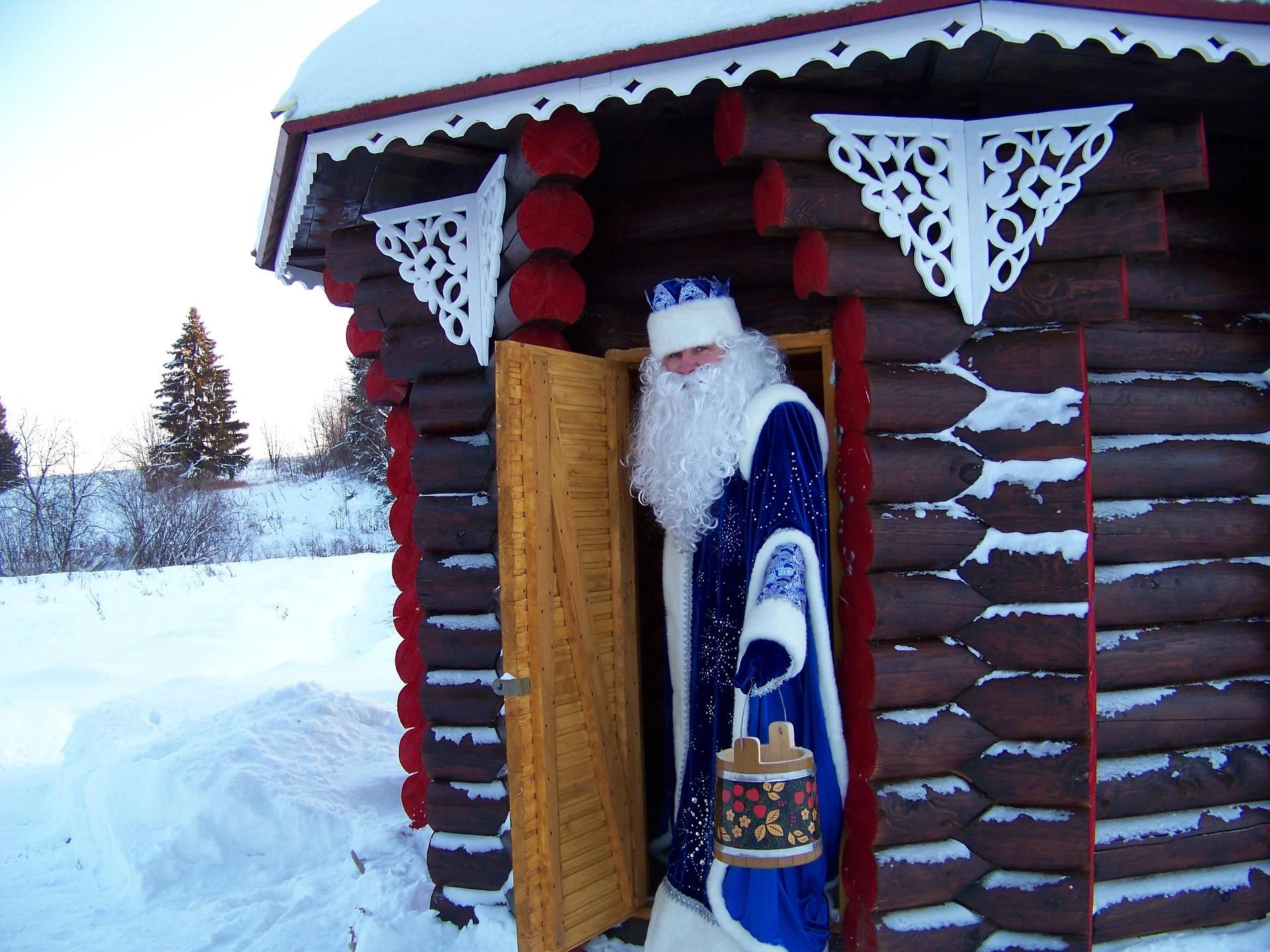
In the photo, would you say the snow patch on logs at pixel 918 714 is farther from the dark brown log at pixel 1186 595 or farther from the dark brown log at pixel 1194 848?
the dark brown log at pixel 1194 848

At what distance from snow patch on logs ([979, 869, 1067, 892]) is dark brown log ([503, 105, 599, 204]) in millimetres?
2953

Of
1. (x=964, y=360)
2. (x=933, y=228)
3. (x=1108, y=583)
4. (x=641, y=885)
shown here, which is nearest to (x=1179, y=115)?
(x=933, y=228)

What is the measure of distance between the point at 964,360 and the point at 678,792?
6.19 feet

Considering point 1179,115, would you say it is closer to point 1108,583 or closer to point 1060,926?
point 1108,583

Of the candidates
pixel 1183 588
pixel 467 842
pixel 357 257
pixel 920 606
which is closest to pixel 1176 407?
pixel 1183 588

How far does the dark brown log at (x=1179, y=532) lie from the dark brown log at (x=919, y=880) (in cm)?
129

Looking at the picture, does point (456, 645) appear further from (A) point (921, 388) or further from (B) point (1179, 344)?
(B) point (1179, 344)

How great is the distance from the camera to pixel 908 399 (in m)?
3.00

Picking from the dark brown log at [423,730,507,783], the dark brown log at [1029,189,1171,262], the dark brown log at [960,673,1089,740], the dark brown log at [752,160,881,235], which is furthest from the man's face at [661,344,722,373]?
the dark brown log at [423,730,507,783]

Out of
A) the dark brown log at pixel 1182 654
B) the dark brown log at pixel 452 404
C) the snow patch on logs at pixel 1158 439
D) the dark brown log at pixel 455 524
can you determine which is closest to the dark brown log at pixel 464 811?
the dark brown log at pixel 455 524

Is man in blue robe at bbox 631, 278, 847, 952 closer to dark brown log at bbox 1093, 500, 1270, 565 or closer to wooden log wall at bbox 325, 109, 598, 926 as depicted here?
wooden log wall at bbox 325, 109, 598, 926

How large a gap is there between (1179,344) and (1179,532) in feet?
2.45

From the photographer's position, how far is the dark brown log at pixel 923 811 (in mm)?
2961

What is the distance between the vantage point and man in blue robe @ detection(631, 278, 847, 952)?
2760 mm
